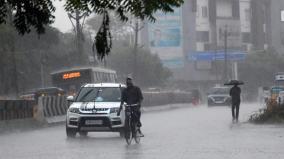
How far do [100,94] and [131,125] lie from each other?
11.4 feet

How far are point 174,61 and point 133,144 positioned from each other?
320ft

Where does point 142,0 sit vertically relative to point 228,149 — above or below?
above

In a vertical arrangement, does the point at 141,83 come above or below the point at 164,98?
below

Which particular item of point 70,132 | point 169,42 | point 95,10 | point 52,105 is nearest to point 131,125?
point 70,132

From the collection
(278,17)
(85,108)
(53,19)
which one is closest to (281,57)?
(278,17)

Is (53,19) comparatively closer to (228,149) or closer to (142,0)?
(142,0)

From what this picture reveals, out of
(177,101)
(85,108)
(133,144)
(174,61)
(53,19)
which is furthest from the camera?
(174,61)

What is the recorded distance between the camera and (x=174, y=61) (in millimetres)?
117625

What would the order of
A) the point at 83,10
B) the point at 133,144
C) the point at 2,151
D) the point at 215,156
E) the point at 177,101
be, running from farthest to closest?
the point at 177,101 < the point at 133,144 < the point at 2,151 < the point at 215,156 < the point at 83,10

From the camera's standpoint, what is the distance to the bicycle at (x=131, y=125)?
2039cm

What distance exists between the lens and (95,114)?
23281 millimetres

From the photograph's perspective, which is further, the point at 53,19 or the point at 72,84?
the point at 72,84

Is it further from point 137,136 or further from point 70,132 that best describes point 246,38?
point 137,136

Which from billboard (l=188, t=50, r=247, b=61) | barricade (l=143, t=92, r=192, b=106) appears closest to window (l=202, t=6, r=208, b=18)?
billboard (l=188, t=50, r=247, b=61)
